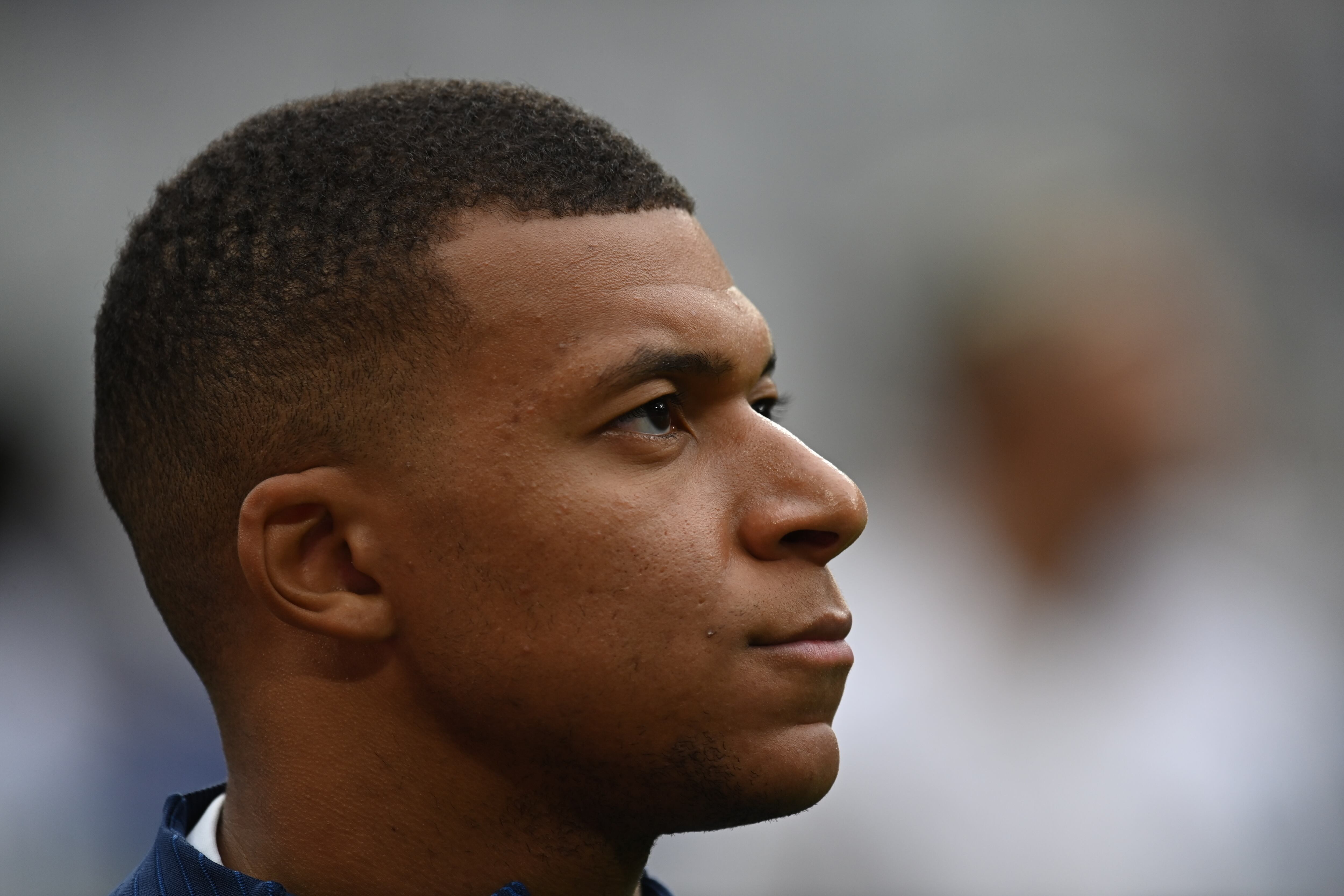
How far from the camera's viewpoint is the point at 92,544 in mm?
5086

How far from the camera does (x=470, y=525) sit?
1742mm

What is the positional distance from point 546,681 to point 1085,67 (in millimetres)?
6281

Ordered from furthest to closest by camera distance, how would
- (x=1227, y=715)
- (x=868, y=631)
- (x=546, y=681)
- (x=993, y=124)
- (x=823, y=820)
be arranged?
(x=993, y=124)
(x=868, y=631)
(x=823, y=820)
(x=1227, y=715)
(x=546, y=681)

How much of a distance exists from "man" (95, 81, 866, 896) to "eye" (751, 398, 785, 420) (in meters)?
0.09

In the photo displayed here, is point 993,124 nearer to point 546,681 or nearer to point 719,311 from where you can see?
point 719,311

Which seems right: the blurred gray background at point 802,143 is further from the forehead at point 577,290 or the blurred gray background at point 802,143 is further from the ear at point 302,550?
the forehead at point 577,290

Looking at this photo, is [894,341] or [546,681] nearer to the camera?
[546,681]

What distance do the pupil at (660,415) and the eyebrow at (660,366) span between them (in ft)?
0.16

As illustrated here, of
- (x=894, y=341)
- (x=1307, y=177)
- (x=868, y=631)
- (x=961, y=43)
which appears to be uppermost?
(x=961, y=43)

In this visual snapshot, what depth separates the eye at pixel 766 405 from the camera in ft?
6.73

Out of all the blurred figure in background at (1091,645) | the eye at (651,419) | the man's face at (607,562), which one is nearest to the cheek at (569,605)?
the man's face at (607,562)

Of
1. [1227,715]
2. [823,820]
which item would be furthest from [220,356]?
[1227,715]

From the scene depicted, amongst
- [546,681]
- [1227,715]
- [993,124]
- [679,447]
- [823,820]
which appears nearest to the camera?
[546,681]

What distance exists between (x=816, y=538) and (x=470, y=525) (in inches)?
20.3
